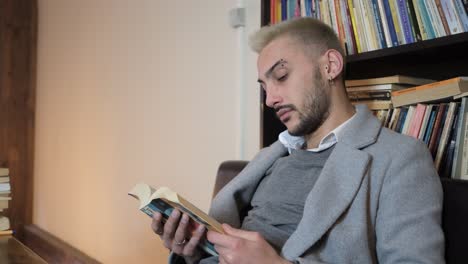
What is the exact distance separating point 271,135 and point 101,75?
5.29ft

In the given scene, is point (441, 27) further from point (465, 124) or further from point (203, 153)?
point (203, 153)

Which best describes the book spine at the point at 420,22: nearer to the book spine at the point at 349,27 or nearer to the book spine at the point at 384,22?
the book spine at the point at 384,22

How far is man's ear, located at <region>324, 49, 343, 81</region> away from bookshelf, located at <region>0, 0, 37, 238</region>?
10.5ft

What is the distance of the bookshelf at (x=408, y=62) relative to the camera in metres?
1.07

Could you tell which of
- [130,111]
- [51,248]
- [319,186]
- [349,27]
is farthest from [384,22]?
[51,248]

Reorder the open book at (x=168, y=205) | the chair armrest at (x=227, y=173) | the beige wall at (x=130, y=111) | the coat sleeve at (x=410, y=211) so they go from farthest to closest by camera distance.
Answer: the beige wall at (x=130, y=111) → the chair armrest at (x=227, y=173) → the open book at (x=168, y=205) → the coat sleeve at (x=410, y=211)

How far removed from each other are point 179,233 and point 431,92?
2.39 feet

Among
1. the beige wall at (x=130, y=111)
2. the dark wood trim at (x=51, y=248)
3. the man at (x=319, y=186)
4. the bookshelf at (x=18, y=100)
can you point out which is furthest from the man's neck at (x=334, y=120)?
the bookshelf at (x=18, y=100)

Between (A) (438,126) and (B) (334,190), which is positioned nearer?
(B) (334,190)

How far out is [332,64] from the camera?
1146 millimetres

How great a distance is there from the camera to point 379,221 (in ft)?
2.98

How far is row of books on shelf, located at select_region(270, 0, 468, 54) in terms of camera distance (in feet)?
3.46

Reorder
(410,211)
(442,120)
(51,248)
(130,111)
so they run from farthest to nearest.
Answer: (51,248) → (130,111) → (442,120) → (410,211)

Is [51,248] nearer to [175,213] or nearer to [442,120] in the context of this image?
[175,213]
